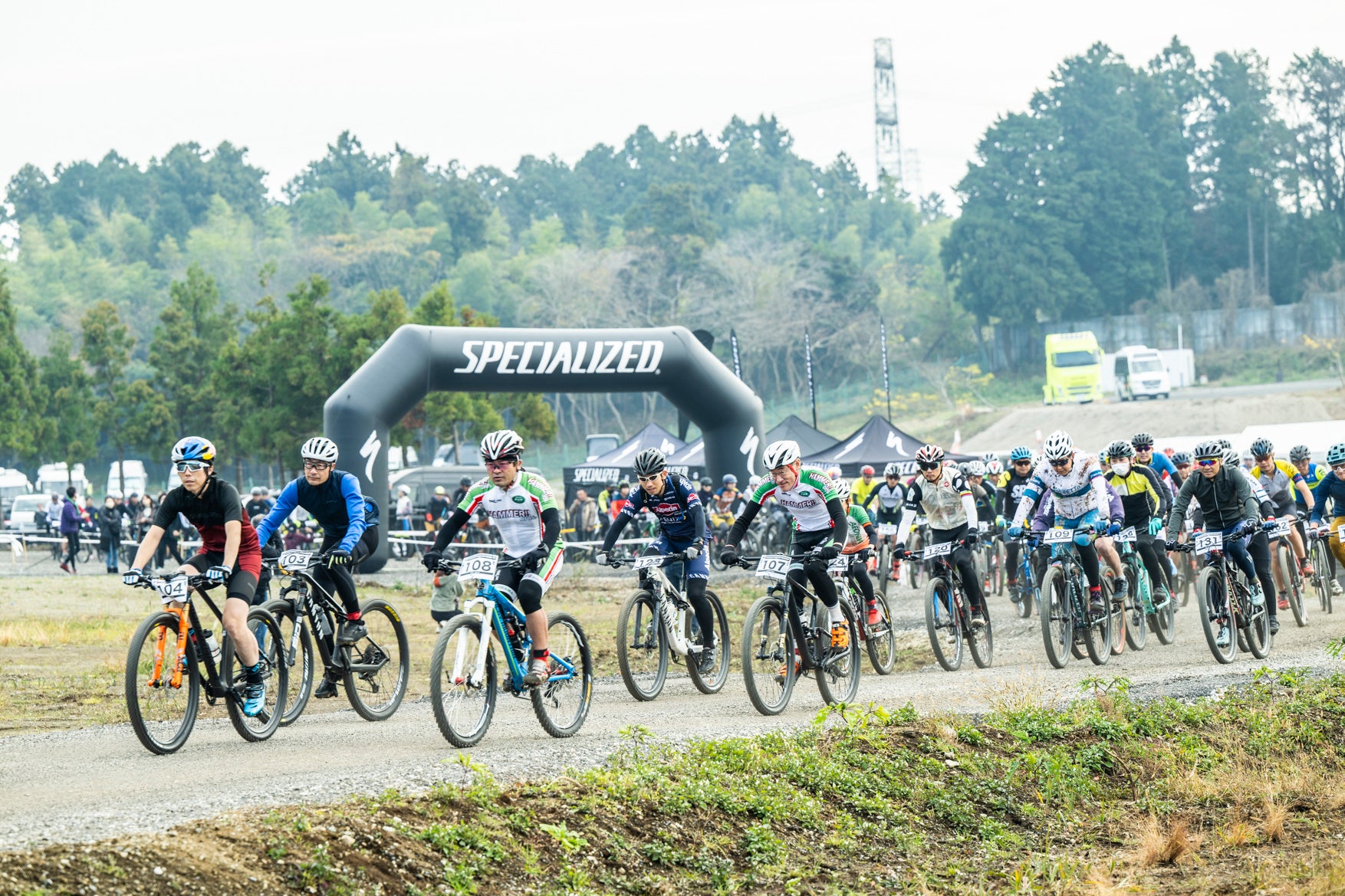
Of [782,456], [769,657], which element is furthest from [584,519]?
[769,657]

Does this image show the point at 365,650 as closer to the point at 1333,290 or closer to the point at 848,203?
the point at 1333,290

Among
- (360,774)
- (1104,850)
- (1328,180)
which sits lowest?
(1104,850)

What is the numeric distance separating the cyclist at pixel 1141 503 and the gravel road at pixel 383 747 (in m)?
0.85

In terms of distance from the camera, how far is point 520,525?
32.3 feet

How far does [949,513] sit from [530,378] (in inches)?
499

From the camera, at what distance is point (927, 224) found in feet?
399

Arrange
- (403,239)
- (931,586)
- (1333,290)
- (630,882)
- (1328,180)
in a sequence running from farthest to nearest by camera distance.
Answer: (403,239), (1328,180), (1333,290), (931,586), (630,882)

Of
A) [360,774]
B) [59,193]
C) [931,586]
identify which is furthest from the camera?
[59,193]

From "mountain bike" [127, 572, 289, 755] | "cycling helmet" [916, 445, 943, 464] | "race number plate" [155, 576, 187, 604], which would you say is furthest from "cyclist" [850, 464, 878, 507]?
"race number plate" [155, 576, 187, 604]

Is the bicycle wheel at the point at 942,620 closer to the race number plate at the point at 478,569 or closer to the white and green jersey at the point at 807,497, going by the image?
the white and green jersey at the point at 807,497

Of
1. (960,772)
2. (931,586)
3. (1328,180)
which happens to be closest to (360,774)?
(960,772)

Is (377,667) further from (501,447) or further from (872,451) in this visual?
(872,451)

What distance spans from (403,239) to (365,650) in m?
88.6

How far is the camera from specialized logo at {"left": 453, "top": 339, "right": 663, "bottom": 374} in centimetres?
2548
